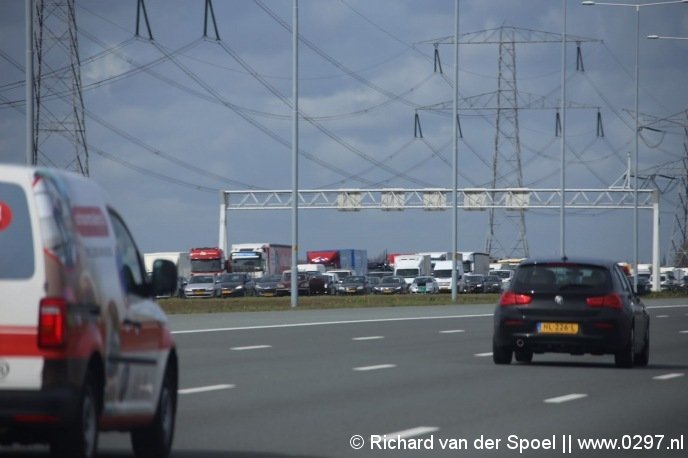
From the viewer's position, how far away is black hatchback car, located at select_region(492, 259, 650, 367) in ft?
75.3

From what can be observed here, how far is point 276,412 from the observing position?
15.4m

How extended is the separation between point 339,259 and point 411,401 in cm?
11674

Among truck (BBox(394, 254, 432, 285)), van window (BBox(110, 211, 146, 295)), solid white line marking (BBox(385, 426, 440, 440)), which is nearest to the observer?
van window (BBox(110, 211, 146, 295))

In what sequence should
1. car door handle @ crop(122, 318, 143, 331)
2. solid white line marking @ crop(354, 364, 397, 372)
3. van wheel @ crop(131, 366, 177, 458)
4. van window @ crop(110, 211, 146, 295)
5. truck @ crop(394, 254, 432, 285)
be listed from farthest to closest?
truck @ crop(394, 254, 432, 285)
solid white line marking @ crop(354, 364, 397, 372)
van wheel @ crop(131, 366, 177, 458)
van window @ crop(110, 211, 146, 295)
car door handle @ crop(122, 318, 143, 331)

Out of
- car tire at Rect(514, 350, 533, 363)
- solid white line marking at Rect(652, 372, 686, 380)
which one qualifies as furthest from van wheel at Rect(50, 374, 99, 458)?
car tire at Rect(514, 350, 533, 363)

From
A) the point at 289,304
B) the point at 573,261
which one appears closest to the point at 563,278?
the point at 573,261

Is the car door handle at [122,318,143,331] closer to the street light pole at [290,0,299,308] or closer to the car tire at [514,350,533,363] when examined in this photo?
the car tire at [514,350,533,363]

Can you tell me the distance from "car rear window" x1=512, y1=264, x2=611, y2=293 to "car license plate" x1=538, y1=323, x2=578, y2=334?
0.56 meters

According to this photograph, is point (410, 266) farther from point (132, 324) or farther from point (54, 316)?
point (54, 316)

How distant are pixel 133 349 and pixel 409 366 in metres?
12.4

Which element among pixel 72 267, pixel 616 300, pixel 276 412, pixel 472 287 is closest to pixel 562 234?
pixel 472 287

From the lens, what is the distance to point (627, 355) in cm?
2316

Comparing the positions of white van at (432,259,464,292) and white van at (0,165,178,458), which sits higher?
white van at (0,165,178,458)

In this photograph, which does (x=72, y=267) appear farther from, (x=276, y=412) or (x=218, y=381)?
(x=218, y=381)
